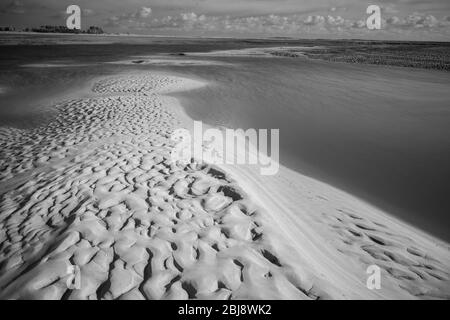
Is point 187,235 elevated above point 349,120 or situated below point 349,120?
below

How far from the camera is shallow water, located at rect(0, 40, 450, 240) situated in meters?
6.69

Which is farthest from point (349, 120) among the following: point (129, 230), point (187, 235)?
point (129, 230)

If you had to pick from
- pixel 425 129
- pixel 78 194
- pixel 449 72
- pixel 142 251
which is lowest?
pixel 142 251

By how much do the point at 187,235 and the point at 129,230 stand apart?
0.90 metres

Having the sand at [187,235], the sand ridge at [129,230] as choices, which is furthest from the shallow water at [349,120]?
the sand ridge at [129,230]

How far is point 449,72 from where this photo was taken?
24812 mm

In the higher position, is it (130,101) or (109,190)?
(130,101)

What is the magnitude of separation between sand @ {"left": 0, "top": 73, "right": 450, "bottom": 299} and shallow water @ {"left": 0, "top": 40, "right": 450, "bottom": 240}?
1.08 metres

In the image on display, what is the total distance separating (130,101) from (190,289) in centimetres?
1171

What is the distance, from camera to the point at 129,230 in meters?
4.11

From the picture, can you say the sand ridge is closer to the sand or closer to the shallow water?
the sand

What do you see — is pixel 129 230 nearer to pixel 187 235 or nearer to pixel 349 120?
pixel 187 235

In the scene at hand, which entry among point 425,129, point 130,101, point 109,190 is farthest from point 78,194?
point 425,129
